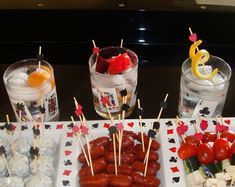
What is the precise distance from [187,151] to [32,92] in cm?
50

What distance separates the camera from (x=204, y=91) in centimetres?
146

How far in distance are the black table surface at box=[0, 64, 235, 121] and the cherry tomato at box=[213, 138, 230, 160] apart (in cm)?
25

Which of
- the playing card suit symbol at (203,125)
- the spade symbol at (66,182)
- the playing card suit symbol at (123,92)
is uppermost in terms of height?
the playing card suit symbol at (123,92)

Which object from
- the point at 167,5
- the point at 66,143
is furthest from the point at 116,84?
the point at 167,5

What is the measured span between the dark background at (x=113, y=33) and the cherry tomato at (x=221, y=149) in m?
0.39

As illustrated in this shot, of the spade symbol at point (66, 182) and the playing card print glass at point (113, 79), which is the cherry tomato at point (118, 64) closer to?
the playing card print glass at point (113, 79)

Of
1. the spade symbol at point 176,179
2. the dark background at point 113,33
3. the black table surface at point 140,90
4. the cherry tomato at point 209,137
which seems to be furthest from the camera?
the dark background at point 113,33

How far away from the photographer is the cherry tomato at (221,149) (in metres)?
1.34

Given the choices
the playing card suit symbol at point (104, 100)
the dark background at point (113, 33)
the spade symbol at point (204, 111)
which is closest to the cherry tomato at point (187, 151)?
the spade symbol at point (204, 111)

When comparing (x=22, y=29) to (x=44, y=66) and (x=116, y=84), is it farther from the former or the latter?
(x=116, y=84)

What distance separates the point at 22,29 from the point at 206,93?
80cm

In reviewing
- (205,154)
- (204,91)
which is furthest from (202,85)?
(205,154)

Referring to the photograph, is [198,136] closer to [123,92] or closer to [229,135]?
[229,135]

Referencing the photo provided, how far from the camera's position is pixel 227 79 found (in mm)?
1463
